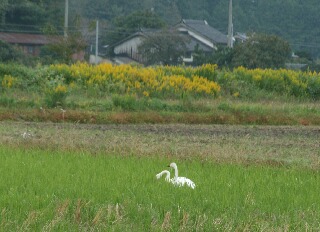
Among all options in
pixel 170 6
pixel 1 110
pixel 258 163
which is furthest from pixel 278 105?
pixel 170 6

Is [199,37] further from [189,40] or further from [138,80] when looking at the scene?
[138,80]

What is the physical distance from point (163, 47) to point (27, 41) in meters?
7.60

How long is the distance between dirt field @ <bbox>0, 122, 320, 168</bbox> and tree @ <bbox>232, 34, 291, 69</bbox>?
43.6 ft

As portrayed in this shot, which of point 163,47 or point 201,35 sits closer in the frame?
point 163,47

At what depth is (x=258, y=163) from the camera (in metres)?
9.84

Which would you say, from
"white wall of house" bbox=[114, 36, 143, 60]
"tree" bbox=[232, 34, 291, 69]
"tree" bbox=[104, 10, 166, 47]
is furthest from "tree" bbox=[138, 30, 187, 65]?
"tree" bbox=[232, 34, 291, 69]

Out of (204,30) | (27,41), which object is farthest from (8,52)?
(204,30)

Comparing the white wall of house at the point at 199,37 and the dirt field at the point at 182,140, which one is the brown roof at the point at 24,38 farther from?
the dirt field at the point at 182,140

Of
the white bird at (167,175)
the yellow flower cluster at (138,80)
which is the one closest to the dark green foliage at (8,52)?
the yellow flower cluster at (138,80)

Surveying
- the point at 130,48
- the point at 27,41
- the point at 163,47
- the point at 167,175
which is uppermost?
the point at 167,175

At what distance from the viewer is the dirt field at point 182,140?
34.2 feet

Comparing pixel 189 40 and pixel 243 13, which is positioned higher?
pixel 243 13

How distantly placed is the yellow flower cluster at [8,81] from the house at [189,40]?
1600 cm

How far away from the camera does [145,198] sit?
653 centimetres
